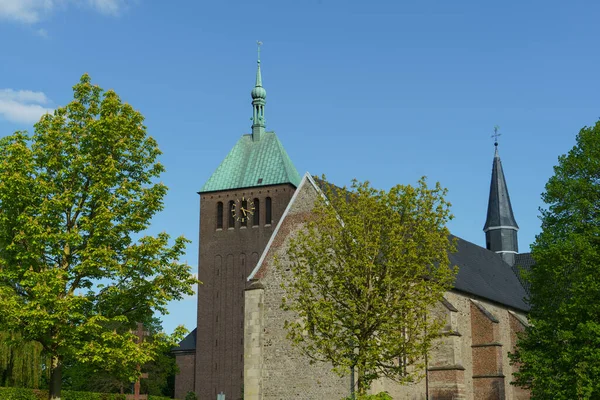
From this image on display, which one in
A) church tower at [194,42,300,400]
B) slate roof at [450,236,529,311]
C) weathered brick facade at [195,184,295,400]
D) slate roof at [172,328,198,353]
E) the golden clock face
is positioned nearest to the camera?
slate roof at [450,236,529,311]

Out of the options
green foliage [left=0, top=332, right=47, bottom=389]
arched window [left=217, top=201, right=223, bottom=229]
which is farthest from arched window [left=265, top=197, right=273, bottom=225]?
green foliage [left=0, top=332, right=47, bottom=389]

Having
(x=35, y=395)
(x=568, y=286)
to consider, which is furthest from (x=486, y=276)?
(x=35, y=395)

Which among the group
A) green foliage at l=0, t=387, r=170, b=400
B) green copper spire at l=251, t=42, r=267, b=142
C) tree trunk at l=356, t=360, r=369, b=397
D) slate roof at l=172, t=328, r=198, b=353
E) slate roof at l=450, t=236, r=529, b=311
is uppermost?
green copper spire at l=251, t=42, r=267, b=142

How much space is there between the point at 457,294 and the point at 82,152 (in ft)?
69.3

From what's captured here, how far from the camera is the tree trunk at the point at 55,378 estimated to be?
65.4ft

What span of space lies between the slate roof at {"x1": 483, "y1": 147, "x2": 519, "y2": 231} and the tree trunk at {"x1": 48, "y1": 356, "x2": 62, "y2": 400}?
38.7 m

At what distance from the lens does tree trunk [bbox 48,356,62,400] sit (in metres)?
19.9

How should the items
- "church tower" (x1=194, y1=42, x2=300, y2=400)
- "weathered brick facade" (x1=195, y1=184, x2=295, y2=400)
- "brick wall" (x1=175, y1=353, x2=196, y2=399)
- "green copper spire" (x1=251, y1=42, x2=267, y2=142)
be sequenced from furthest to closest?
1. "green copper spire" (x1=251, y1=42, x2=267, y2=142)
2. "brick wall" (x1=175, y1=353, x2=196, y2=399)
3. "church tower" (x1=194, y1=42, x2=300, y2=400)
4. "weathered brick facade" (x1=195, y1=184, x2=295, y2=400)

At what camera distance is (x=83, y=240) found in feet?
68.1

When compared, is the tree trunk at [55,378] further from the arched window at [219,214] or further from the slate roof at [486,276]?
the arched window at [219,214]

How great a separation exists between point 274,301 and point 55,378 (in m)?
10.6

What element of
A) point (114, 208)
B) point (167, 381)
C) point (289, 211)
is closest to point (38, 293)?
point (114, 208)

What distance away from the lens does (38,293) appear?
1881 cm

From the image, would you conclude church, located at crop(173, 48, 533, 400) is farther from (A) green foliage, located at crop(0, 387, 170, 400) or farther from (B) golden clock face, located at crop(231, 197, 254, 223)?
(A) green foliage, located at crop(0, 387, 170, 400)
